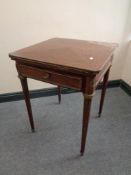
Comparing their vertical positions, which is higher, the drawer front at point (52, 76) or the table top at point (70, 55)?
the table top at point (70, 55)

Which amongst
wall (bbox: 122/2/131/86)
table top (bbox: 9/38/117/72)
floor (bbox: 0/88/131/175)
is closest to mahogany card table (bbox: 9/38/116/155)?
table top (bbox: 9/38/117/72)

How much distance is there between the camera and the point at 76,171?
3.68 feet

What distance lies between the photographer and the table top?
865mm

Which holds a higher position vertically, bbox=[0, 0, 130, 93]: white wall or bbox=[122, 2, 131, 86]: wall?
bbox=[0, 0, 130, 93]: white wall

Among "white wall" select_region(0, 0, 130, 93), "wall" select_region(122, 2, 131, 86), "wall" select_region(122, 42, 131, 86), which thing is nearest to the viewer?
"white wall" select_region(0, 0, 130, 93)

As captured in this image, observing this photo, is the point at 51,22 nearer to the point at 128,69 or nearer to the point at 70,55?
the point at 70,55

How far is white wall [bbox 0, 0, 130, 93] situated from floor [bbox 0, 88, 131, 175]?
417mm

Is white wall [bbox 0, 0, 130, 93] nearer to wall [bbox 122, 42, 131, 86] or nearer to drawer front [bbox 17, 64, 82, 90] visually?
wall [bbox 122, 42, 131, 86]

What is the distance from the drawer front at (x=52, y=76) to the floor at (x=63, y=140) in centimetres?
61

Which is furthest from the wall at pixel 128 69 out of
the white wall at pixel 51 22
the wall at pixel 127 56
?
the white wall at pixel 51 22

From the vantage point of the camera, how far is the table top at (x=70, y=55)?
2.84 ft

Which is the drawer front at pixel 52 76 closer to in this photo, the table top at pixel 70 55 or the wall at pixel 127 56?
the table top at pixel 70 55

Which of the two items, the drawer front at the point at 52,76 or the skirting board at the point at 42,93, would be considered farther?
the skirting board at the point at 42,93

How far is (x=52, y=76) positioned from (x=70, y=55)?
0.17 m
